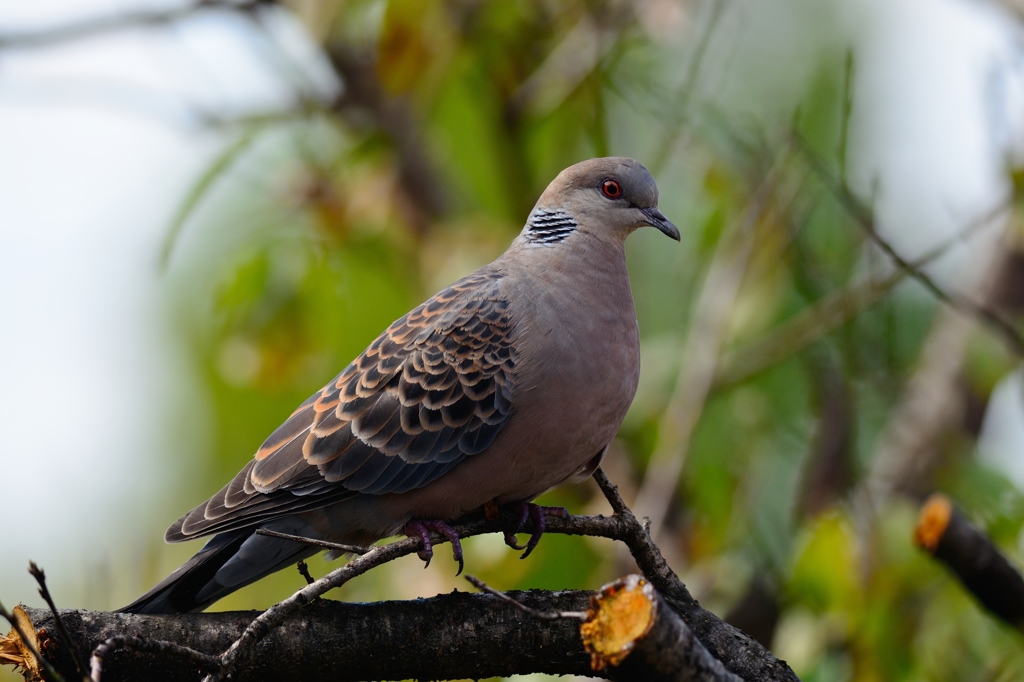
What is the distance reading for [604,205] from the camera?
3549 mm

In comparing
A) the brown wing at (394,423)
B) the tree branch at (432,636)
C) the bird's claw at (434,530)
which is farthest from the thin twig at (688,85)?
the tree branch at (432,636)

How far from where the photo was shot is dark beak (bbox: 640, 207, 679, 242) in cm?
347

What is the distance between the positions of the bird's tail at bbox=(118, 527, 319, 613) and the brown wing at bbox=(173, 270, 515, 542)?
8 cm

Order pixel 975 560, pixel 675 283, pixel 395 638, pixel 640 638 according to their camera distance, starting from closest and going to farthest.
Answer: pixel 640 638, pixel 395 638, pixel 975 560, pixel 675 283

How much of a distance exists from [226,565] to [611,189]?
1.83 meters

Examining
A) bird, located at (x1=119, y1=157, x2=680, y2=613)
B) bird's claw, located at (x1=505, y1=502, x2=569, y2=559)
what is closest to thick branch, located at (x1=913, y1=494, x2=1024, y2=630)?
bird, located at (x1=119, y1=157, x2=680, y2=613)

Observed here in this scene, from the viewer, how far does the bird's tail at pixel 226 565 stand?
296 cm

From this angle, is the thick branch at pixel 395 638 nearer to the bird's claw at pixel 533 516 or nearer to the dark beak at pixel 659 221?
the bird's claw at pixel 533 516

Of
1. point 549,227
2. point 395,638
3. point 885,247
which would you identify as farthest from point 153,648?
point 885,247

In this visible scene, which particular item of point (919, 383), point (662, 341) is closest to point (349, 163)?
point (662, 341)

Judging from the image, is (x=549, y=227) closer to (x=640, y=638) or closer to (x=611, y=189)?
(x=611, y=189)

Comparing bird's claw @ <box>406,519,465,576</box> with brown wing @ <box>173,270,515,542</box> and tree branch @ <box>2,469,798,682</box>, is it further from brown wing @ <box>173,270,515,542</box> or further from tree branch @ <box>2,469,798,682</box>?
tree branch @ <box>2,469,798,682</box>

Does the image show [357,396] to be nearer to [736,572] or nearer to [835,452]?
[736,572]

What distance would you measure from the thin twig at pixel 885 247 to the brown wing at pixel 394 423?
1352mm
